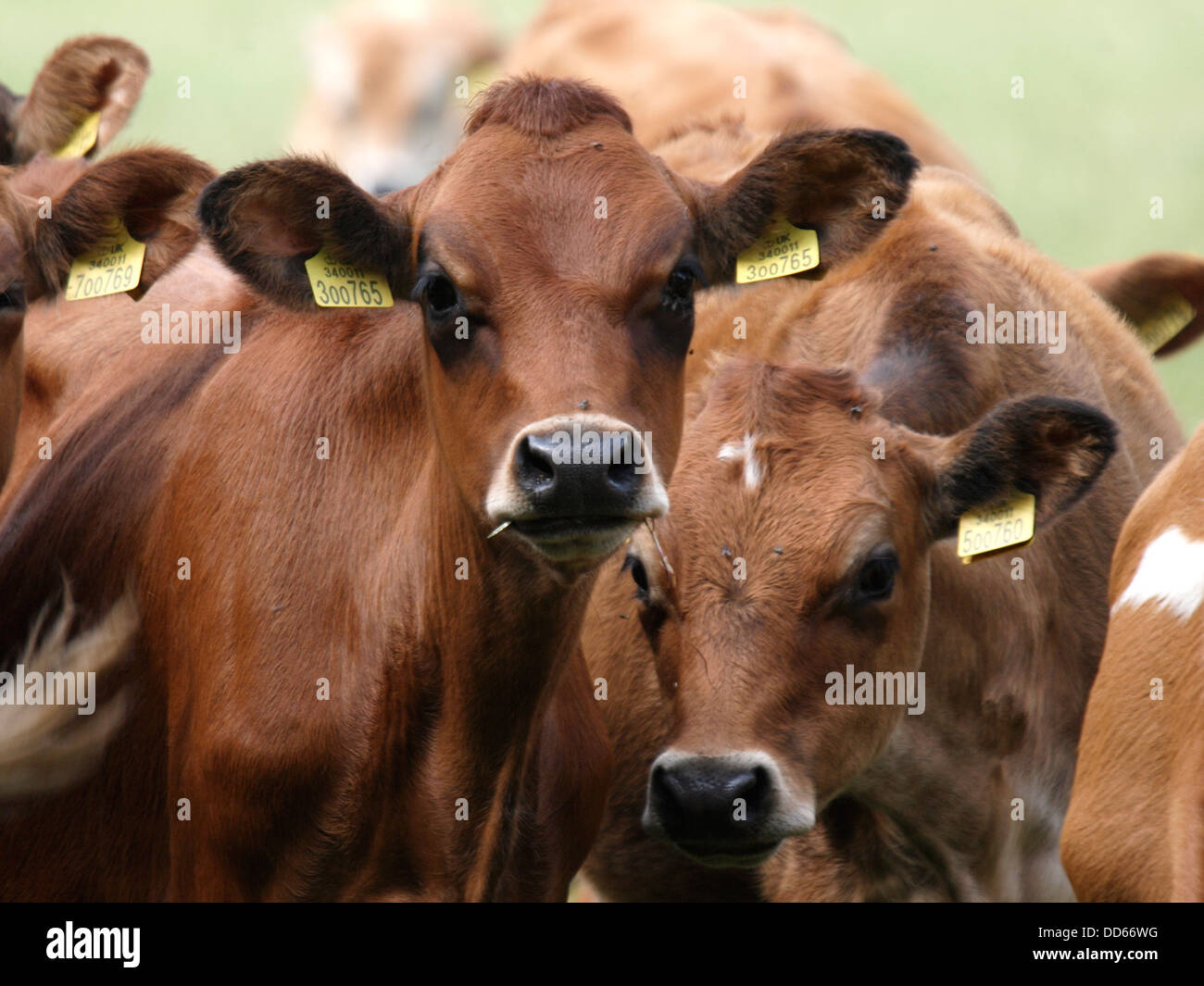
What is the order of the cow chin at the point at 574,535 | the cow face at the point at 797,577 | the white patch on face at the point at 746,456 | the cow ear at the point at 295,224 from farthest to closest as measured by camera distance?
1. the white patch on face at the point at 746,456
2. the cow face at the point at 797,577
3. the cow ear at the point at 295,224
4. the cow chin at the point at 574,535

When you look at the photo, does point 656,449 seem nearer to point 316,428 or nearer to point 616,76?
point 316,428

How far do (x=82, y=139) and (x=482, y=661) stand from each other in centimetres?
373

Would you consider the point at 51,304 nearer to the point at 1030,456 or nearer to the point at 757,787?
the point at 757,787

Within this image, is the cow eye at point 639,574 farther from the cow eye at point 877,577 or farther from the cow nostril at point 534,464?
the cow nostril at point 534,464

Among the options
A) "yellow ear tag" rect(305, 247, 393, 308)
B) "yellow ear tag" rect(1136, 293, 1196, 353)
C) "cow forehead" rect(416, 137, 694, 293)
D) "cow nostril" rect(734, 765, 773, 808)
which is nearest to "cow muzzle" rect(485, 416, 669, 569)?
"cow forehead" rect(416, 137, 694, 293)

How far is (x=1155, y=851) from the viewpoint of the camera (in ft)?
13.2

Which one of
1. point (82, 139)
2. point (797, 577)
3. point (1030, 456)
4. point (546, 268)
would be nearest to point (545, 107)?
point (546, 268)

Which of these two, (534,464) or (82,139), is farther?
(82,139)

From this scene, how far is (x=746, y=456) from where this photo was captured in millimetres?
5430

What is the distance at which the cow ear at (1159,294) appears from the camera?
307 inches

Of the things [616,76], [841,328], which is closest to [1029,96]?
[616,76]

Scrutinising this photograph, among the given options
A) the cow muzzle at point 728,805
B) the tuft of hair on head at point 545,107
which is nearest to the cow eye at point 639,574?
the cow muzzle at point 728,805

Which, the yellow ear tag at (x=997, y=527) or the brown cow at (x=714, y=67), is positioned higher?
the brown cow at (x=714, y=67)

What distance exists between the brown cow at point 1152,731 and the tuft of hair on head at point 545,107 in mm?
1761
